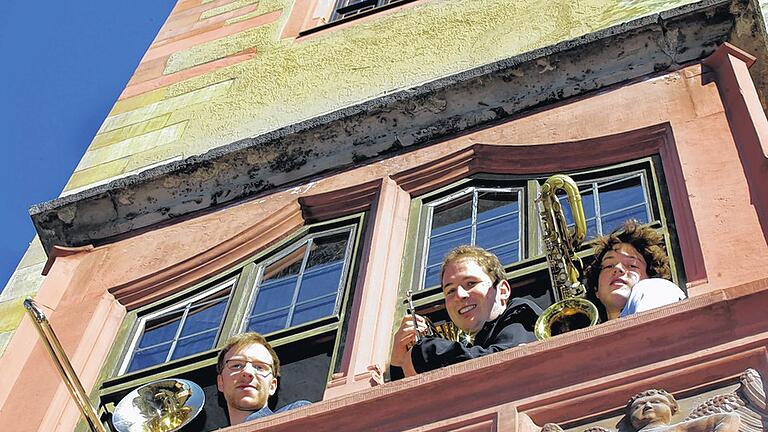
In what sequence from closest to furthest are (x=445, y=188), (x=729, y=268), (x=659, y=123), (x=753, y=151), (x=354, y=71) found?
(x=729, y=268) < (x=753, y=151) < (x=659, y=123) < (x=445, y=188) < (x=354, y=71)

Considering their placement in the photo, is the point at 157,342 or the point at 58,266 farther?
the point at 58,266

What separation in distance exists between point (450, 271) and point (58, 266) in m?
3.16

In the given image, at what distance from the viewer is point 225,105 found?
11039mm

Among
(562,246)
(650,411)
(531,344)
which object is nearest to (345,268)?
(562,246)

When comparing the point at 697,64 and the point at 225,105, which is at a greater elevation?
the point at 225,105

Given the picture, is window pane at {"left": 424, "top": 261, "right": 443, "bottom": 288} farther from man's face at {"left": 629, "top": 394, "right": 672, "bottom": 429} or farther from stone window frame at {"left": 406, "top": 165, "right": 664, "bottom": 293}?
man's face at {"left": 629, "top": 394, "right": 672, "bottom": 429}

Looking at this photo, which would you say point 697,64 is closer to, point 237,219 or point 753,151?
point 753,151

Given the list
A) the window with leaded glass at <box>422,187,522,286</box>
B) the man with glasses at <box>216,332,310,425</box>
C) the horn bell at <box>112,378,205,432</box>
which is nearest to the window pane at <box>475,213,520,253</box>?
the window with leaded glass at <box>422,187,522,286</box>

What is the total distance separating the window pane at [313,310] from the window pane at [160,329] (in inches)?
29.8

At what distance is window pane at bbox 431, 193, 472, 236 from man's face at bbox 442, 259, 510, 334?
1.49 m


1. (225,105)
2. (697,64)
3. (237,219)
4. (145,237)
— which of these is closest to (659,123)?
(697,64)

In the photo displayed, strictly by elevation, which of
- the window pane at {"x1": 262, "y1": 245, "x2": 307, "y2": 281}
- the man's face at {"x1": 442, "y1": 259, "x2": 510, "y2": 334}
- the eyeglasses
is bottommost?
the eyeglasses

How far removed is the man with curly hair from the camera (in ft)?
21.8

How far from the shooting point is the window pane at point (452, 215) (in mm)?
8406
